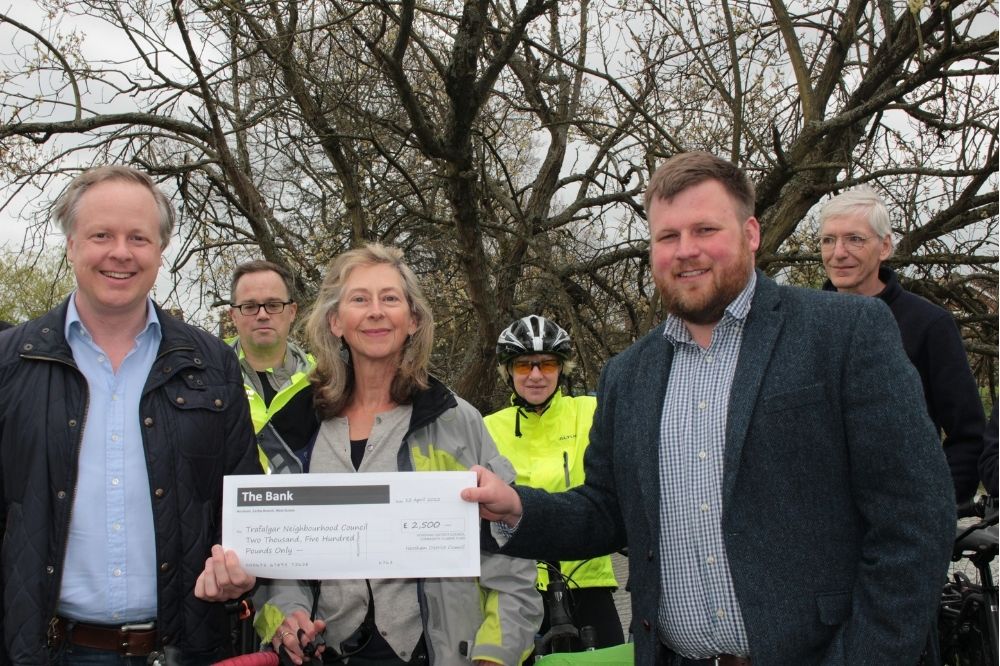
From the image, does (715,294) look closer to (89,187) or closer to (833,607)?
(833,607)

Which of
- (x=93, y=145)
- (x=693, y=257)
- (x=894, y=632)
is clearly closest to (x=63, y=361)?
(x=693, y=257)

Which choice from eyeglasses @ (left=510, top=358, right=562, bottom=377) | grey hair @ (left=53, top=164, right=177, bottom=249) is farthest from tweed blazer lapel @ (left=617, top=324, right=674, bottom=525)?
eyeglasses @ (left=510, top=358, right=562, bottom=377)

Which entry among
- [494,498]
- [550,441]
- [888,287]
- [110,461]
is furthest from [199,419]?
[888,287]

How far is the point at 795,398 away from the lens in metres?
2.26

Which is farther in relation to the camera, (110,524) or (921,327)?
(921,327)

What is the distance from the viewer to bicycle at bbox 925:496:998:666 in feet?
12.4

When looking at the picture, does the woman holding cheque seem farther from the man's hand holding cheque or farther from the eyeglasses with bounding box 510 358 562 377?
the eyeglasses with bounding box 510 358 562 377

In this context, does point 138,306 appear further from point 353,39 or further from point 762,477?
point 353,39

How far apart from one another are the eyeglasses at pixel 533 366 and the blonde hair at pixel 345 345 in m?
1.56

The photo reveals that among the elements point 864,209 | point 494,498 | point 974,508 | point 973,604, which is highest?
point 864,209

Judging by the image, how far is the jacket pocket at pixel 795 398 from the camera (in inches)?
88.5

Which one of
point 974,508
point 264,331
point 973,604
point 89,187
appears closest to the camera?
point 89,187

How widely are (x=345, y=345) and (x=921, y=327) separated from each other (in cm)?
239

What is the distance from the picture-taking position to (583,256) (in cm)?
1071
